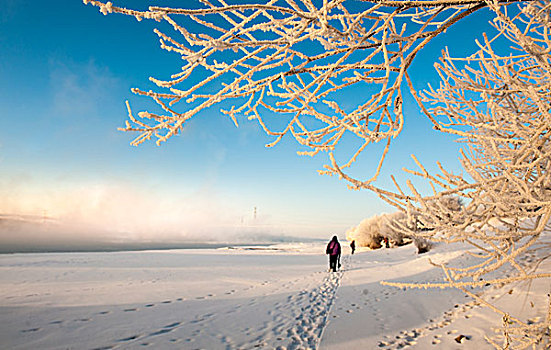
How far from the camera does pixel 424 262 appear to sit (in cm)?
1403

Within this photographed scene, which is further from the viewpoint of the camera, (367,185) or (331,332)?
(331,332)

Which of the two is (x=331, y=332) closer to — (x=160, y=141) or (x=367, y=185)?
(x=367, y=185)

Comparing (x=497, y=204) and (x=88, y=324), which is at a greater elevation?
(x=497, y=204)

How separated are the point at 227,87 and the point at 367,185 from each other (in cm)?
104

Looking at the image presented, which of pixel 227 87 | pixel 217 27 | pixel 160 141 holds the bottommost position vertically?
pixel 160 141

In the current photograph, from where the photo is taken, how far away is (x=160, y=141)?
5.46ft

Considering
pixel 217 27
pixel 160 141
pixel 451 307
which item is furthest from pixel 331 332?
pixel 217 27

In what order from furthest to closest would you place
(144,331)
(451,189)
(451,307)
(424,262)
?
(424,262), (451,307), (144,331), (451,189)

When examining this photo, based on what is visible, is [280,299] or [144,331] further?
[280,299]

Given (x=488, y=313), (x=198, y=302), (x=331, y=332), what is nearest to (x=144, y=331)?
(x=198, y=302)

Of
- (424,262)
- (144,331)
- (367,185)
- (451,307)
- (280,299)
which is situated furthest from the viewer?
(424,262)

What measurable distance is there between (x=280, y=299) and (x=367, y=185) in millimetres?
6714

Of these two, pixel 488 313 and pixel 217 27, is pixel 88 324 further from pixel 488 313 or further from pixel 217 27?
pixel 488 313

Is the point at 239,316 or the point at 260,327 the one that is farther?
the point at 239,316
